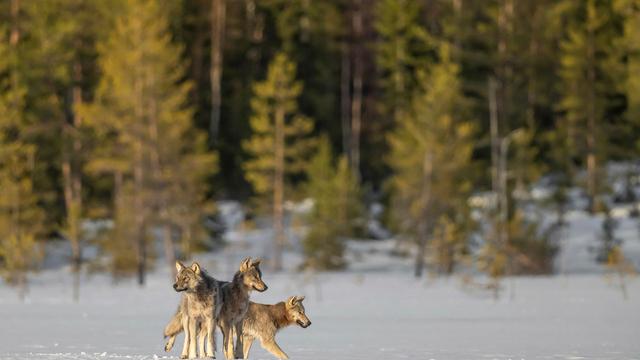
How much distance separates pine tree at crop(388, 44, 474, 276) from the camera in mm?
42250

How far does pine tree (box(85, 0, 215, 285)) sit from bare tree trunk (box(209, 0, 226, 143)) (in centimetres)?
1252

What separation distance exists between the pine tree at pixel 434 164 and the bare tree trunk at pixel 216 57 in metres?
13.2

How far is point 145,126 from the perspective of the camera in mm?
40375

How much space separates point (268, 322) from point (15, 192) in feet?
82.9

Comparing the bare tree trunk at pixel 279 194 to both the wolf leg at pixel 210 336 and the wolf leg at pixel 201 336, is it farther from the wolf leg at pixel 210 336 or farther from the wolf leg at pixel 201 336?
the wolf leg at pixel 210 336

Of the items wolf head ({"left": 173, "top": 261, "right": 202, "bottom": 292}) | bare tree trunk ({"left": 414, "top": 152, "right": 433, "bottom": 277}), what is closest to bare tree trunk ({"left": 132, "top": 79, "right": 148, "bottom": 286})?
bare tree trunk ({"left": 414, "top": 152, "right": 433, "bottom": 277})

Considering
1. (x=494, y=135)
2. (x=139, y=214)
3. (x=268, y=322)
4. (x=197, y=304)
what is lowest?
(x=139, y=214)

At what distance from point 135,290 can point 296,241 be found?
15.6m

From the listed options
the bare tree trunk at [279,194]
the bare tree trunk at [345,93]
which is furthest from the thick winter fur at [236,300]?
the bare tree trunk at [345,93]

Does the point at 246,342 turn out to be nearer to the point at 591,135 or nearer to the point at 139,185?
the point at 139,185

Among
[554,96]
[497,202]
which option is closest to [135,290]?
[497,202]

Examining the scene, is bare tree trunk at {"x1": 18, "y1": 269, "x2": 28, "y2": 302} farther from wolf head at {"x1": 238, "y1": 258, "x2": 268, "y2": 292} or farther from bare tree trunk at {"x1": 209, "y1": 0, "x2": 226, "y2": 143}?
wolf head at {"x1": 238, "y1": 258, "x2": 268, "y2": 292}

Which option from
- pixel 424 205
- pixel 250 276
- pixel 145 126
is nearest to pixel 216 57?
pixel 145 126

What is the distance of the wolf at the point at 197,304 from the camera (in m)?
13.0
